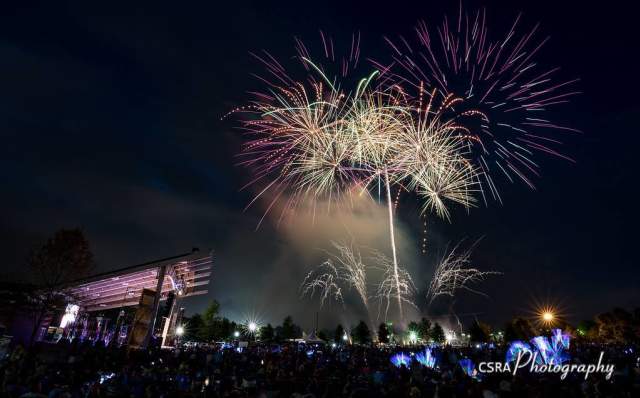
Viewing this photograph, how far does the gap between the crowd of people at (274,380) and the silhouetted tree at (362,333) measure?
2728 inches

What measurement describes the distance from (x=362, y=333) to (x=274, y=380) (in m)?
76.6

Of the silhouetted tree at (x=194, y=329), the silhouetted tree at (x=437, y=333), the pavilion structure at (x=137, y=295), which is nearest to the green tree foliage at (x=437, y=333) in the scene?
the silhouetted tree at (x=437, y=333)

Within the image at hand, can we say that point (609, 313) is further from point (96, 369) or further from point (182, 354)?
point (96, 369)

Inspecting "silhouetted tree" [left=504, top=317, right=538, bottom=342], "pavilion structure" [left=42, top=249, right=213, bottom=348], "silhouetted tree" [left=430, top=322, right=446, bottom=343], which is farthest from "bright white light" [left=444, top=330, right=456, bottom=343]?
"pavilion structure" [left=42, top=249, right=213, bottom=348]

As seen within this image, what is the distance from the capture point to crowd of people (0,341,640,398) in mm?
10641

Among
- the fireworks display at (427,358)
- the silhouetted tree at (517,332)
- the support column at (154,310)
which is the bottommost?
the fireworks display at (427,358)

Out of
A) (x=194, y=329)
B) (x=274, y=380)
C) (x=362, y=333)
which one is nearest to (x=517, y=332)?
(x=362, y=333)

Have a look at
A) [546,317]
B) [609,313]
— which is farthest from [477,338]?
[609,313]

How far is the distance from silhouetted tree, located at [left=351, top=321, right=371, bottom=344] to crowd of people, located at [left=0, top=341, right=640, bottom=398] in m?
69.3

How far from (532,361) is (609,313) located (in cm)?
5951

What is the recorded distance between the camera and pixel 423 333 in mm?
99250

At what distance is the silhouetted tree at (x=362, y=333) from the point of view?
84300mm

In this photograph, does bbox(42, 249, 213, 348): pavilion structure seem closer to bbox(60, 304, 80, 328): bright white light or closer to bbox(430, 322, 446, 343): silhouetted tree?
bbox(60, 304, 80, 328): bright white light

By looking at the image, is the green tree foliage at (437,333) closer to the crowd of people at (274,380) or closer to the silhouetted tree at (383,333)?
the silhouetted tree at (383,333)
